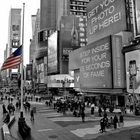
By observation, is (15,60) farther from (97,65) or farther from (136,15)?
(97,65)

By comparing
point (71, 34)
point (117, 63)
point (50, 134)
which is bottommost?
point (50, 134)

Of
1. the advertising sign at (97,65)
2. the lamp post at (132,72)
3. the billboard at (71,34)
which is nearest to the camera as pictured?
the lamp post at (132,72)

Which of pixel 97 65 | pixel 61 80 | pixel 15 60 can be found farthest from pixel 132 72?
pixel 61 80

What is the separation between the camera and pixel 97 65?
51719mm

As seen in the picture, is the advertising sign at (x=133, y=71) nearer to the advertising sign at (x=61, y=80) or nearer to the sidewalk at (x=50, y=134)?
the sidewalk at (x=50, y=134)

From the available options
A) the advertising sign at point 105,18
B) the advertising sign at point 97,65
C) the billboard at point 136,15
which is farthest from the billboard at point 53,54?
the billboard at point 136,15

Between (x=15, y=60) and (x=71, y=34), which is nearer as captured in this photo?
(x=15, y=60)

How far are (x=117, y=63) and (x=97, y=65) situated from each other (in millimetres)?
6655

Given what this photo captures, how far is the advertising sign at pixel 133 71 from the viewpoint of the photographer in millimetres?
40375

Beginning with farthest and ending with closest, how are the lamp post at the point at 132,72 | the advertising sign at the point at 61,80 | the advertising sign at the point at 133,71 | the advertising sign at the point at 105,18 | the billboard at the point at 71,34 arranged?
the billboard at the point at 71,34 < the advertising sign at the point at 61,80 < the advertising sign at the point at 105,18 < the lamp post at the point at 132,72 < the advertising sign at the point at 133,71

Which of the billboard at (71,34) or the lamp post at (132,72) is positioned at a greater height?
the billboard at (71,34)

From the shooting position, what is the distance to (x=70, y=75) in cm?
9450

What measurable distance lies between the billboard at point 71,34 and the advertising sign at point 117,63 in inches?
2024

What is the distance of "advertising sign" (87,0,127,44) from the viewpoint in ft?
158
